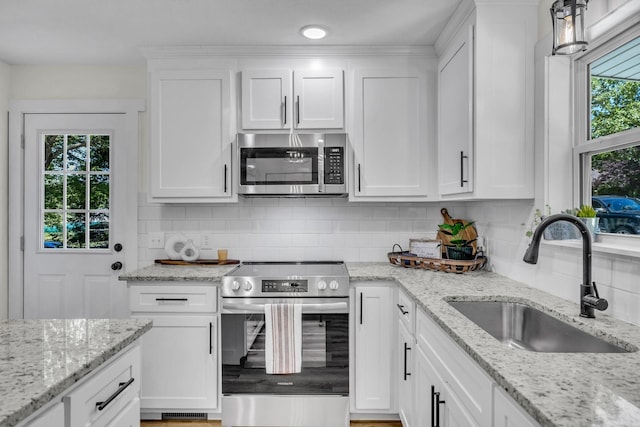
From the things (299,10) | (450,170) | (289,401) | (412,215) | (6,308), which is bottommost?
(289,401)

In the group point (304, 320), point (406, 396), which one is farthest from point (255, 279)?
point (406, 396)

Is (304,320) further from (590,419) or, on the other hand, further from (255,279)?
(590,419)

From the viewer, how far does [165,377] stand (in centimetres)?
235

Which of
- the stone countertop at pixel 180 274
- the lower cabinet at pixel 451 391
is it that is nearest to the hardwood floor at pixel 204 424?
the lower cabinet at pixel 451 391

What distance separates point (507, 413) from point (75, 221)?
3136 millimetres

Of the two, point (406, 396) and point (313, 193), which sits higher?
point (313, 193)

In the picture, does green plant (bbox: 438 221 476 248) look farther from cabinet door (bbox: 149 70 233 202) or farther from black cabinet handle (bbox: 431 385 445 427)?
cabinet door (bbox: 149 70 233 202)

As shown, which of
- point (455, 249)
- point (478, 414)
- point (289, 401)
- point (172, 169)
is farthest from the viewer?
point (172, 169)

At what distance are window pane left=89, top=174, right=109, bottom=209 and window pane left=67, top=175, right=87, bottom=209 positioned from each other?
7 centimetres

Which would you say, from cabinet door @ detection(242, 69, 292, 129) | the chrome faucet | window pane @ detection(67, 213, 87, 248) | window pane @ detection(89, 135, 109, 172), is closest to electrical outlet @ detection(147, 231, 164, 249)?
window pane @ detection(67, 213, 87, 248)

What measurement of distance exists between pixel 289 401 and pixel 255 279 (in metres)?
0.73

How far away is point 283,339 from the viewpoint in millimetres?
2223

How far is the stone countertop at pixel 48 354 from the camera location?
2.52 feet

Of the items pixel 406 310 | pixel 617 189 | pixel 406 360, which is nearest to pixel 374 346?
pixel 406 360
